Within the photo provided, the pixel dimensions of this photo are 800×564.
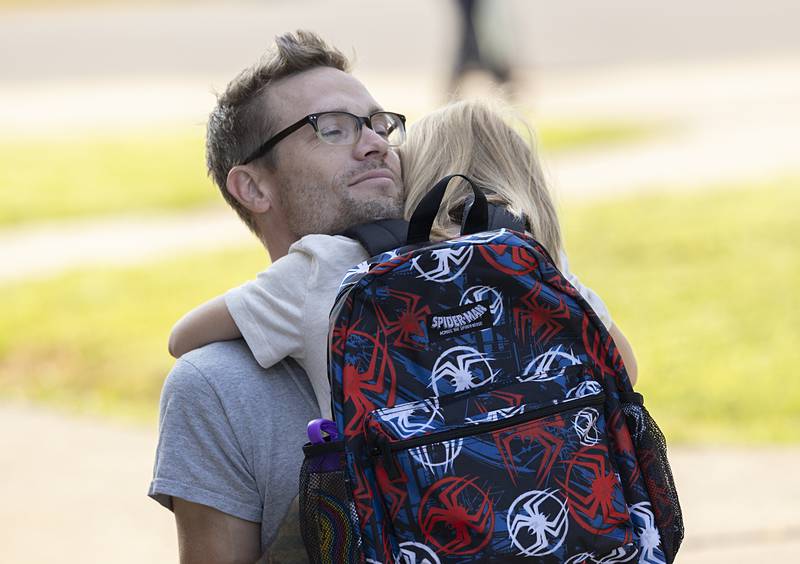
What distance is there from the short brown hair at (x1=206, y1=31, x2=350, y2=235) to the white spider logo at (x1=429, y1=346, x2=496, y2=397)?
619 millimetres

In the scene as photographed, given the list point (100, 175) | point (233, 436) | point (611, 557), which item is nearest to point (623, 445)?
point (611, 557)

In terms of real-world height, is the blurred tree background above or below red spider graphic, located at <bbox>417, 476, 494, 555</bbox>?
above

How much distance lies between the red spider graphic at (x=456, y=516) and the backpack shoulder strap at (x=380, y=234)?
41 cm

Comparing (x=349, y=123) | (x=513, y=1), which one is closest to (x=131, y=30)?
(x=513, y=1)

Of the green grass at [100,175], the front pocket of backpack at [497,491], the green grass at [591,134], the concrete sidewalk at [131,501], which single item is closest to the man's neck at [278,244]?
the front pocket of backpack at [497,491]

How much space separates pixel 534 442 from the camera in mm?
1850

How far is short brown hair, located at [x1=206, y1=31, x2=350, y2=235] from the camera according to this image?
229cm

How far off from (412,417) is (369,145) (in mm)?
609

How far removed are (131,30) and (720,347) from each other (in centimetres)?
1868

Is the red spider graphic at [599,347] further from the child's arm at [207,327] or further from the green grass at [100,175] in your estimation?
the green grass at [100,175]

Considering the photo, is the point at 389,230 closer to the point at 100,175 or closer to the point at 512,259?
the point at 512,259

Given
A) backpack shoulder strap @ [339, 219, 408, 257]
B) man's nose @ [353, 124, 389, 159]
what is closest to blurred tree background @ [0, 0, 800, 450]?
man's nose @ [353, 124, 389, 159]

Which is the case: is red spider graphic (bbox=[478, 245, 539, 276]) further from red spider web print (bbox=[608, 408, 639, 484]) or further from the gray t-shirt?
the gray t-shirt

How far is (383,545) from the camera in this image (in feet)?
5.94
